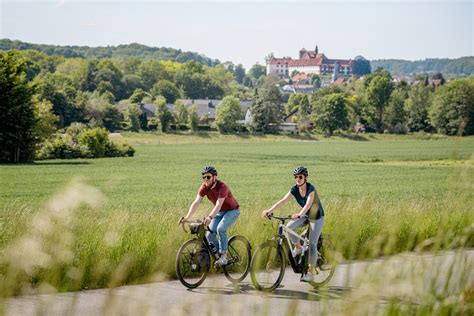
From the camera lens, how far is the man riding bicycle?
991 centimetres

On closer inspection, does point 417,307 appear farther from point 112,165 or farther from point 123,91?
point 123,91

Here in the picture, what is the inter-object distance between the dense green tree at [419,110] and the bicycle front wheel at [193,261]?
94.8m

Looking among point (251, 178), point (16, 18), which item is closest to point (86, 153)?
point (16, 18)

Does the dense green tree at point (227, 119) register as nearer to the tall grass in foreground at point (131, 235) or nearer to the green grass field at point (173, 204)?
the green grass field at point (173, 204)

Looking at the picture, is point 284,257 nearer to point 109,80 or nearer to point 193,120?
point 193,120

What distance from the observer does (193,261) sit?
977cm

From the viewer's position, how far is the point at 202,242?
9.94 meters

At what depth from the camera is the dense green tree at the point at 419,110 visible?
103 metres

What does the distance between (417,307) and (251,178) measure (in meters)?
39.1

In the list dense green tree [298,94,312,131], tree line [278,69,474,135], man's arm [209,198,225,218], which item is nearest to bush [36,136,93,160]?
tree line [278,69,474,135]

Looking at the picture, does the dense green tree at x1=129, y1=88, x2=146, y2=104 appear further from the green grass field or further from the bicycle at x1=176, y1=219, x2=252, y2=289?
the bicycle at x1=176, y1=219, x2=252, y2=289

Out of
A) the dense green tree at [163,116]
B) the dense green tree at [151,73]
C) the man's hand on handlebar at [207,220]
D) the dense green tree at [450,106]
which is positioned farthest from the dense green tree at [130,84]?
the man's hand on handlebar at [207,220]

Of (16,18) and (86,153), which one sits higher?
(16,18)

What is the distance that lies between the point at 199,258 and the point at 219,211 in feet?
2.40
